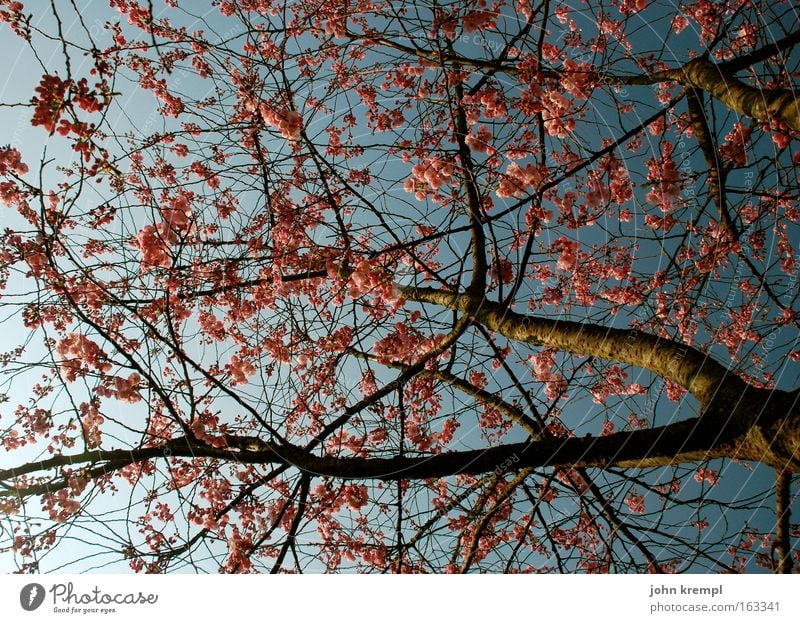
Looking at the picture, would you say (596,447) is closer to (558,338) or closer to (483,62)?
(558,338)

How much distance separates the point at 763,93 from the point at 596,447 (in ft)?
10.8

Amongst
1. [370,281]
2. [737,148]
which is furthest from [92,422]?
A: [737,148]

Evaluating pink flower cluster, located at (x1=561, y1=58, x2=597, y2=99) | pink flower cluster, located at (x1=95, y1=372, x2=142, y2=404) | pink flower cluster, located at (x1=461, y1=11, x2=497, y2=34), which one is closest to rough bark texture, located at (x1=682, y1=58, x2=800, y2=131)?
pink flower cluster, located at (x1=561, y1=58, x2=597, y2=99)

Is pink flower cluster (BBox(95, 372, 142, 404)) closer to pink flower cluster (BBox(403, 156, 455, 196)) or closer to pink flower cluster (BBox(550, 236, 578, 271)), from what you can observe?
pink flower cluster (BBox(403, 156, 455, 196))

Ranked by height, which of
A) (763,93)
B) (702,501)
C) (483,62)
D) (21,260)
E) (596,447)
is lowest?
(702,501)

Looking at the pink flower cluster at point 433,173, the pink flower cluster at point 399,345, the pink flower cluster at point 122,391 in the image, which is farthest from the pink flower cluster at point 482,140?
the pink flower cluster at point 122,391

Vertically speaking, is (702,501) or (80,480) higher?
(80,480)

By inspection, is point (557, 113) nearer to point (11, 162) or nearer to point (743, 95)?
point (743, 95)

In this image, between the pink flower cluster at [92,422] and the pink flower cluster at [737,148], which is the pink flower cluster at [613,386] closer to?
the pink flower cluster at [737,148]

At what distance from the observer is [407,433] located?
243 inches

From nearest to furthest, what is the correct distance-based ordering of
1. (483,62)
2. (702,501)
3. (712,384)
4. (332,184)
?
(712,384) → (702,501) → (483,62) → (332,184)

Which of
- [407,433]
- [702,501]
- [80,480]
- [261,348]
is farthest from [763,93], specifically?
[80,480]

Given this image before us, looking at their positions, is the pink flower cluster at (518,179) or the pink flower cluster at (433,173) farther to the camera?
the pink flower cluster at (433,173)

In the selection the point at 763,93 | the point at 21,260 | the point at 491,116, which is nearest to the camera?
the point at 763,93
